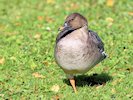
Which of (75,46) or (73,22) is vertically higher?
(73,22)

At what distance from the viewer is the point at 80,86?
7.42m

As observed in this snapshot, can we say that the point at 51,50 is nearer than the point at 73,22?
No

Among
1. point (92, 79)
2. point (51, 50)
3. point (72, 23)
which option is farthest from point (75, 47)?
point (51, 50)

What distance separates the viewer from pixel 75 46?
642 centimetres

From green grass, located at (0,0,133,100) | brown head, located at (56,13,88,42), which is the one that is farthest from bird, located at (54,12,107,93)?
green grass, located at (0,0,133,100)

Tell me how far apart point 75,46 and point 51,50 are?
273 centimetres

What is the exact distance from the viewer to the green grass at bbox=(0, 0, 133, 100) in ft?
23.6

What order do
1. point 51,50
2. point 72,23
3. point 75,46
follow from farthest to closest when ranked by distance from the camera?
point 51,50 → point 72,23 → point 75,46

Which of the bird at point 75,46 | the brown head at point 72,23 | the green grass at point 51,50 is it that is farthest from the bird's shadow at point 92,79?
the brown head at point 72,23

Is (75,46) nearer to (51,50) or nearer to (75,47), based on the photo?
(75,47)

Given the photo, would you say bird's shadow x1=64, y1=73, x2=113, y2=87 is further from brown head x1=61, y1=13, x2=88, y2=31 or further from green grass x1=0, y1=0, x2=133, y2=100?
brown head x1=61, y1=13, x2=88, y2=31

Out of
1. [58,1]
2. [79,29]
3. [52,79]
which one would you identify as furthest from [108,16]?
[79,29]

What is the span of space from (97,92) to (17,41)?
305cm

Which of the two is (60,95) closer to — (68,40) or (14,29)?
(68,40)
